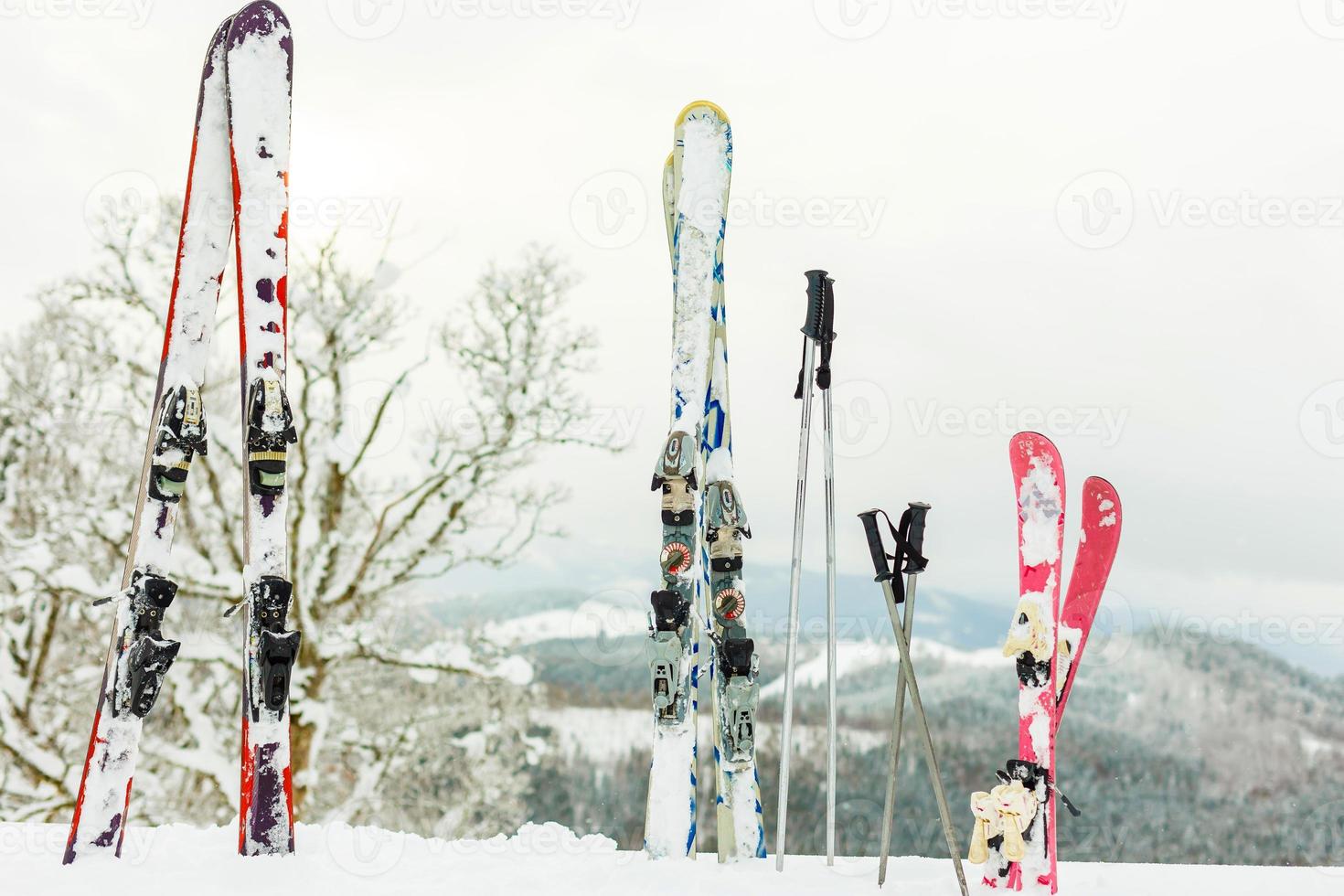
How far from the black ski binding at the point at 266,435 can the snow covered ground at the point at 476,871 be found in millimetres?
1177

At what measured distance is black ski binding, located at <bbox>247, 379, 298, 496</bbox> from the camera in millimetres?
3215

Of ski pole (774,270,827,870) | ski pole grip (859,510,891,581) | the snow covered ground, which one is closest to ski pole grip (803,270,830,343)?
ski pole (774,270,827,870)

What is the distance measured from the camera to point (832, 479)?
326 cm

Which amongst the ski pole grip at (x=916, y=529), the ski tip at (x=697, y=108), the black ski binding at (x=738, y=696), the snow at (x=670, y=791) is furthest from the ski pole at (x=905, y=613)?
the ski tip at (x=697, y=108)

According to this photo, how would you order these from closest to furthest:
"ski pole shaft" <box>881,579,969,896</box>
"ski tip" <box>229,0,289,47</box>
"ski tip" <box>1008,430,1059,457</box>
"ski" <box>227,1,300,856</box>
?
"ski pole shaft" <box>881,579,969,896</box>
"ski tip" <box>1008,430,1059,457</box>
"ski" <box>227,1,300,856</box>
"ski tip" <box>229,0,289,47</box>

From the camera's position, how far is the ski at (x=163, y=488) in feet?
10.3

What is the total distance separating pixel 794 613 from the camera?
3.18 m

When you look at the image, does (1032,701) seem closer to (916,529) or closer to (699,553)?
(916,529)

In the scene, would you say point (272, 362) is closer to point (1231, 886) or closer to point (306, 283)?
point (1231, 886)

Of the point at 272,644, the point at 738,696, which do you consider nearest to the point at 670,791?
the point at 738,696

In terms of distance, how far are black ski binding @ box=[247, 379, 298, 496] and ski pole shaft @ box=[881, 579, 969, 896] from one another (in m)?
1.94

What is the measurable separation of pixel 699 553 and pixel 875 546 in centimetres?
58

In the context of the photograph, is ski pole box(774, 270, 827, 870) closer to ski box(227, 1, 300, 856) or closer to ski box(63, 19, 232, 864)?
ski box(227, 1, 300, 856)

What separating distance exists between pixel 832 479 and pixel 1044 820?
3.87 feet
